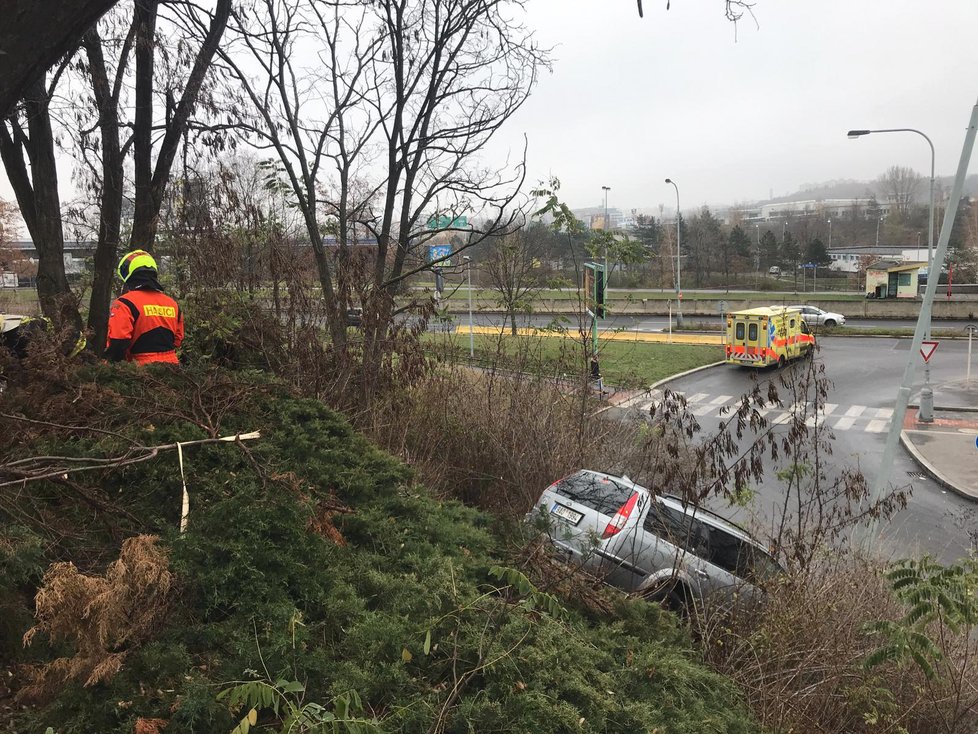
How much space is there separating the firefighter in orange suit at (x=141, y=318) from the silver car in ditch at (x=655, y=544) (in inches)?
132

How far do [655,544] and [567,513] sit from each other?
0.87 meters

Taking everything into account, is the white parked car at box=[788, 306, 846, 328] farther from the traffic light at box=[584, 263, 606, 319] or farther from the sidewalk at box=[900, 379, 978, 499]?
the traffic light at box=[584, 263, 606, 319]

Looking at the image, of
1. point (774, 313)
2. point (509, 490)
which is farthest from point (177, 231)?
point (774, 313)

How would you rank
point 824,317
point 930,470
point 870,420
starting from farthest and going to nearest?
point 824,317 < point 870,420 < point 930,470

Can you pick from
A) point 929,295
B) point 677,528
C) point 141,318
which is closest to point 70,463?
point 141,318

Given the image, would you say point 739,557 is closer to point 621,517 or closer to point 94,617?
point 621,517

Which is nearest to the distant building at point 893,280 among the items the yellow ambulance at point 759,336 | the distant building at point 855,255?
the distant building at point 855,255

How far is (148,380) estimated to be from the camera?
15.3 feet

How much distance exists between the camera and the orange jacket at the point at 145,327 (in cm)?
513

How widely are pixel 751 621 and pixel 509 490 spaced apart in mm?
2965

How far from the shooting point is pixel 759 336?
79.4ft

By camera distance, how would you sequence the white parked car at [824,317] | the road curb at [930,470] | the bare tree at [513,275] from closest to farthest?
1. the bare tree at [513,275]
2. the road curb at [930,470]
3. the white parked car at [824,317]

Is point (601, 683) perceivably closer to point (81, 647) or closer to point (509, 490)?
point (81, 647)

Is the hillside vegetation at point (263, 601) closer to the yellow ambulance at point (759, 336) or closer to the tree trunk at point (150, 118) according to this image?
the tree trunk at point (150, 118)
